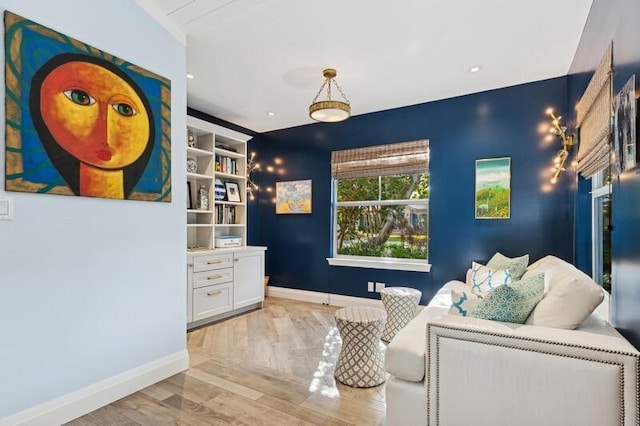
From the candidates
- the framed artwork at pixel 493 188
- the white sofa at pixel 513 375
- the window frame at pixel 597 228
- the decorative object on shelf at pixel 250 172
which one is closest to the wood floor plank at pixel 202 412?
the white sofa at pixel 513 375

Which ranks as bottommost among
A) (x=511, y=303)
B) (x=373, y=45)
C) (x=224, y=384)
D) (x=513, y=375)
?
(x=224, y=384)

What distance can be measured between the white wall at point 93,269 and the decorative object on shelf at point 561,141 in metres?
3.43

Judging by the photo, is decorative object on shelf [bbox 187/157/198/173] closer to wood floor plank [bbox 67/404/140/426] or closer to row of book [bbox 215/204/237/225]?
row of book [bbox 215/204/237/225]

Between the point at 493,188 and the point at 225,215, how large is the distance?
327cm

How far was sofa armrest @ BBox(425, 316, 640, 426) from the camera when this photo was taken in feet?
4.29

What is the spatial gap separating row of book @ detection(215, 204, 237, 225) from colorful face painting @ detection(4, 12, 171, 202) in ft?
6.20

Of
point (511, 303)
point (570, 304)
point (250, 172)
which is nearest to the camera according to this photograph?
point (570, 304)

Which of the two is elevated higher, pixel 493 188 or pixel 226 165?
pixel 226 165

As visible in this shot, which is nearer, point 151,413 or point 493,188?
point 151,413

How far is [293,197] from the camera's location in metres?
5.02

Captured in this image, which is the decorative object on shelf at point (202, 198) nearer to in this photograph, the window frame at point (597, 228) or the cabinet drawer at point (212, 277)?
the cabinet drawer at point (212, 277)

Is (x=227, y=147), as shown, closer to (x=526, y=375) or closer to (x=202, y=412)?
(x=202, y=412)

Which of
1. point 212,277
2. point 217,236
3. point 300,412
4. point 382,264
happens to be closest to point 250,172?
point 217,236

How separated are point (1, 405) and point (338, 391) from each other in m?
1.85
